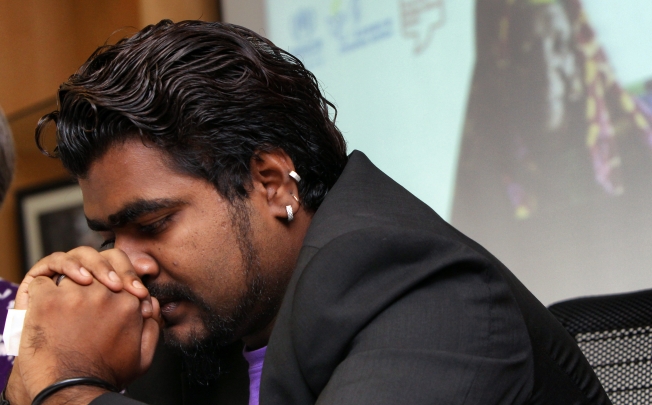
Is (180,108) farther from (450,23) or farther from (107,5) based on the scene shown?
(107,5)

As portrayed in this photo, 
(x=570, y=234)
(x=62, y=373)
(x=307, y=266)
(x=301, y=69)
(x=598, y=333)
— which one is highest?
(x=301, y=69)

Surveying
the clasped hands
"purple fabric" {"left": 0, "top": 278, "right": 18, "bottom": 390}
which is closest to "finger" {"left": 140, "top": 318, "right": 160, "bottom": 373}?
the clasped hands

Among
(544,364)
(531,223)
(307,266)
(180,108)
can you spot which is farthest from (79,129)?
(531,223)

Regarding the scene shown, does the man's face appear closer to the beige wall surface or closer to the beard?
the beard

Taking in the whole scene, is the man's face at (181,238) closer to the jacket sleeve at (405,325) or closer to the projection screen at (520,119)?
the jacket sleeve at (405,325)

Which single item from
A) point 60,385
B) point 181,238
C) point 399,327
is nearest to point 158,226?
point 181,238

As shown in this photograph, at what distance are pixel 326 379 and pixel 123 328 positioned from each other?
34 cm

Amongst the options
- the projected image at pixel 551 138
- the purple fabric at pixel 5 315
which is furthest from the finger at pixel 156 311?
the projected image at pixel 551 138

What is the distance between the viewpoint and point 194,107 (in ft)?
3.74

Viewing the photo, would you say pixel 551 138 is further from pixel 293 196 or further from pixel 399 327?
pixel 399 327

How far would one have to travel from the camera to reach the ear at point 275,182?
1188 mm

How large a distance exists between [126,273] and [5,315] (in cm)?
69

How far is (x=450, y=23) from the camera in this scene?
224 centimetres

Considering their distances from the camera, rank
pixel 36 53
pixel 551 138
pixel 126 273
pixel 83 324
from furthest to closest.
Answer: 1. pixel 36 53
2. pixel 551 138
3. pixel 126 273
4. pixel 83 324
